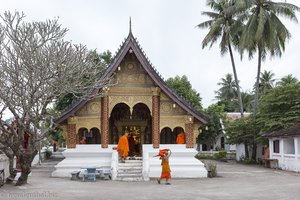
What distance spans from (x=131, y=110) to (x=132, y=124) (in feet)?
9.89

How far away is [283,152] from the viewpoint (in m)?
26.1

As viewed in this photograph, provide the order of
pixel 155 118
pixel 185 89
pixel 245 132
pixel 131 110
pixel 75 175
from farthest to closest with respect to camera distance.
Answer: pixel 185 89
pixel 245 132
pixel 131 110
pixel 155 118
pixel 75 175

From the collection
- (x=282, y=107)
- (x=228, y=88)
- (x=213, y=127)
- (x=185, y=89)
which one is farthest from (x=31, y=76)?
(x=228, y=88)

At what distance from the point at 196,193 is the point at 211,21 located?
2594 cm

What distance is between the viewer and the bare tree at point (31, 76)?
13.8m

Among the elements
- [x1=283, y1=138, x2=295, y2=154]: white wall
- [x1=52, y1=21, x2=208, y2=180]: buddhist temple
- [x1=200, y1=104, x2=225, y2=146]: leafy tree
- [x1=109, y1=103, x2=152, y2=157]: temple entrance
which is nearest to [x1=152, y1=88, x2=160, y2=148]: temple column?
[x1=52, y1=21, x2=208, y2=180]: buddhist temple

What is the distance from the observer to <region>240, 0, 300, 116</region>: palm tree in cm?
3164

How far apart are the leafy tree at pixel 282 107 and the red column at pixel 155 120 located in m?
11.6

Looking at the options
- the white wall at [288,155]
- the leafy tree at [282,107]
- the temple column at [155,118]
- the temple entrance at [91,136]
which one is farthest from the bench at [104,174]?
the leafy tree at [282,107]

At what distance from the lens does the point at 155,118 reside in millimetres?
20016

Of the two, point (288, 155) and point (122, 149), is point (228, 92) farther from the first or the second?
point (122, 149)

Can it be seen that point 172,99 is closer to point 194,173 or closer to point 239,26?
point 194,173

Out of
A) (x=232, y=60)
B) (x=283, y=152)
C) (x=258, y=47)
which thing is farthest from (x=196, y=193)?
(x=232, y=60)

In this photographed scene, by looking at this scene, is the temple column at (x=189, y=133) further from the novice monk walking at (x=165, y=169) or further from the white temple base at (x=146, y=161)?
the novice monk walking at (x=165, y=169)
